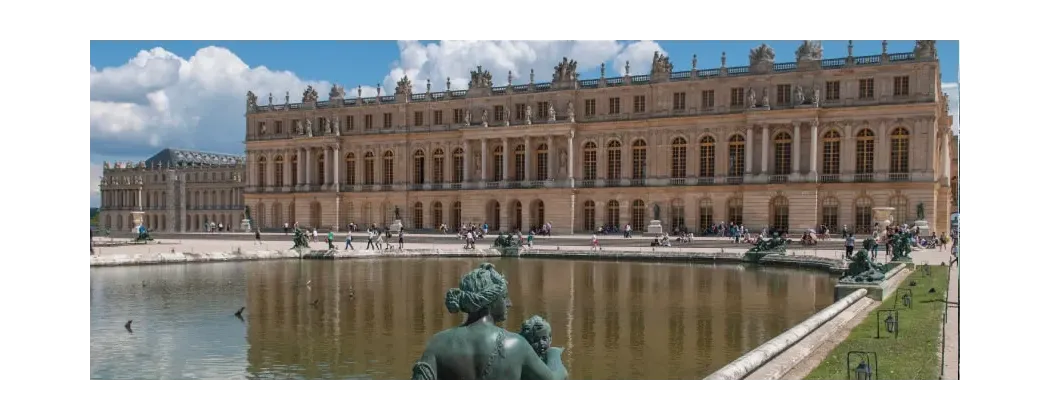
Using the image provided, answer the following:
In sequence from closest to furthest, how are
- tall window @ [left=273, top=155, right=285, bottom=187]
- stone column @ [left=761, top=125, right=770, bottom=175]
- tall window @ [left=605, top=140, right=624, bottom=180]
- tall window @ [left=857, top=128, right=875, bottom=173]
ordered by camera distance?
tall window @ [left=857, top=128, right=875, bottom=173] < stone column @ [left=761, top=125, right=770, bottom=175] < tall window @ [left=605, top=140, right=624, bottom=180] < tall window @ [left=273, top=155, right=285, bottom=187]

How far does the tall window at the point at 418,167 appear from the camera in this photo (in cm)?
5775

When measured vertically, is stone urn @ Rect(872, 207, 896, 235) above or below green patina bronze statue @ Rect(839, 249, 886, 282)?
above

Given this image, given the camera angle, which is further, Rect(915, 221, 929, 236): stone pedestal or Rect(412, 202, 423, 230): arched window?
Rect(412, 202, 423, 230): arched window

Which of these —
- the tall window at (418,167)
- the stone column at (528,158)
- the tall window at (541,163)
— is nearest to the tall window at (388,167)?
the tall window at (418,167)

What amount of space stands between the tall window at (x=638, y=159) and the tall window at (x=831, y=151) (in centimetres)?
1051

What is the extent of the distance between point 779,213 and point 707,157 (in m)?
5.45

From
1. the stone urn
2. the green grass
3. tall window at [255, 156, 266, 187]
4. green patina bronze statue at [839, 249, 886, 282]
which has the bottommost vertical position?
the green grass

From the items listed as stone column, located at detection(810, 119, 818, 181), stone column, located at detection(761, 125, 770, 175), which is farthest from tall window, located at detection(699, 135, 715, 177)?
stone column, located at detection(810, 119, 818, 181)

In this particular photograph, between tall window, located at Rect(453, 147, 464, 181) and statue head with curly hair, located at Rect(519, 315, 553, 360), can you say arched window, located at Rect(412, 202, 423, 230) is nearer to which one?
tall window, located at Rect(453, 147, 464, 181)

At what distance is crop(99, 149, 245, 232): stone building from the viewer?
79.8 meters

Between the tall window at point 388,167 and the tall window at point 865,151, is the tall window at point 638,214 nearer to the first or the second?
the tall window at point 865,151

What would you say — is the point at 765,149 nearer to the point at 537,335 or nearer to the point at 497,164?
the point at 497,164

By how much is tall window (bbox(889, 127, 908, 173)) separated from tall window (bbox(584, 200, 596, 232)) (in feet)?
57.3

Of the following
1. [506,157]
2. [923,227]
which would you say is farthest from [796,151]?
[506,157]
